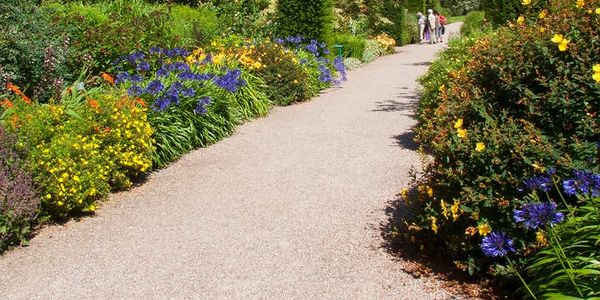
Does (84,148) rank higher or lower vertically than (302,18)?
lower

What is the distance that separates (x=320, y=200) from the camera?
5.49 metres

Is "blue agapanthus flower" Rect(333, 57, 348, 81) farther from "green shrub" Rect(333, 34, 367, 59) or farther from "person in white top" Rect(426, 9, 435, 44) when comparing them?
"person in white top" Rect(426, 9, 435, 44)

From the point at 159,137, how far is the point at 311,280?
3450 millimetres

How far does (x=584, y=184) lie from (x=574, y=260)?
1.48ft

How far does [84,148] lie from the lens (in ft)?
17.3

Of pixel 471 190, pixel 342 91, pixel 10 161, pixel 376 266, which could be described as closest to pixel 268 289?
pixel 376 266

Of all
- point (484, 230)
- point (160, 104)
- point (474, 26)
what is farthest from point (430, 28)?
point (484, 230)

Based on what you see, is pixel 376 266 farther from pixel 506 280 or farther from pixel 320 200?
pixel 320 200

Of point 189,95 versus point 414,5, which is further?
point 414,5

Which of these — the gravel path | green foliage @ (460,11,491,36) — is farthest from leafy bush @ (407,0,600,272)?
green foliage @ (460,11,491,36)

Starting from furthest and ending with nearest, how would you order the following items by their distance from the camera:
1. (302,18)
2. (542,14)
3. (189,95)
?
(302,18)
(189,95)
(542,14)

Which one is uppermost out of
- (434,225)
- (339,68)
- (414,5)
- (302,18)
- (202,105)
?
(302,18)

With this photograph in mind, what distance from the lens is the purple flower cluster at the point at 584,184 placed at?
3072 millimetres

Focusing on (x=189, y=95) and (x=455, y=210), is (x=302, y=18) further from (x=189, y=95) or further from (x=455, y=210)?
(x=455, y=210)
